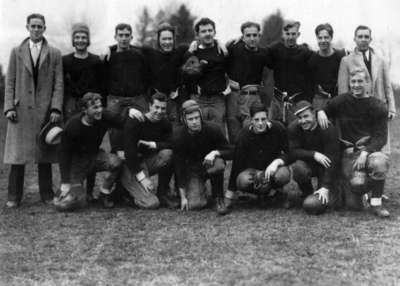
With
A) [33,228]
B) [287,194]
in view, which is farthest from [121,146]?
[287,194]

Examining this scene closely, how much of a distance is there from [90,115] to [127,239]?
169cm

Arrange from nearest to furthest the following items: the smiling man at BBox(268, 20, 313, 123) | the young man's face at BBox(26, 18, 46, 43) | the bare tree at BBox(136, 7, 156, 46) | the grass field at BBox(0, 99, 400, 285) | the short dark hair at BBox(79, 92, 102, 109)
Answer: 1. the grass field at BBox(0, 99, 400, 285)
2. the short dark hair at BBox(79, 92, 102, 109)
3. the young man's face at BBox(26, 18, 46, 43)
4. the smiling man at BBox(268, 20, 313, 123)
5. the bare tree at BBox(136, 7, 156, 46)

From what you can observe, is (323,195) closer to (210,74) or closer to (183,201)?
(183,201)

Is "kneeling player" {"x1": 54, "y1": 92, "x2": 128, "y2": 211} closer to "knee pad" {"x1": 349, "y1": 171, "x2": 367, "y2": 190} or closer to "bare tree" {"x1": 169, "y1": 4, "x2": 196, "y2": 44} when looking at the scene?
"knee pad" {"x1": 349, "y1": 171, "x2": 367, "y2": 190}

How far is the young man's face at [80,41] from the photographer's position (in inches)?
243

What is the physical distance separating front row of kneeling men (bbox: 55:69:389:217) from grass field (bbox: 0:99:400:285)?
0.86 ft

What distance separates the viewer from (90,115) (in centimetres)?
584

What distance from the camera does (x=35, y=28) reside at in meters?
6.11

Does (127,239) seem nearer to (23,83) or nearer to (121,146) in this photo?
(121,146)

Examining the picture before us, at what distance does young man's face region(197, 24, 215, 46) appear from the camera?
6.40 m

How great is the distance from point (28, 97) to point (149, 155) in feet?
5.10

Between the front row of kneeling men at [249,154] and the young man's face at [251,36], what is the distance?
3.67 feet

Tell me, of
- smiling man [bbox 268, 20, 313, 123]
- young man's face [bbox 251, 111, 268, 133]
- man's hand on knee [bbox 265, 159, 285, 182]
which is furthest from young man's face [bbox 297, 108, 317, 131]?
smiling man [bbox 268, 20, 313, 123]

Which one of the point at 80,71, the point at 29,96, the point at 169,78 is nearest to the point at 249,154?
the point at 169,78
